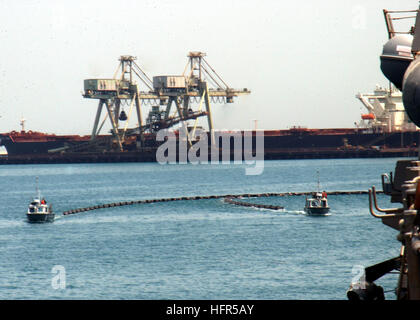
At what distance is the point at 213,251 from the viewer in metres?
45.3

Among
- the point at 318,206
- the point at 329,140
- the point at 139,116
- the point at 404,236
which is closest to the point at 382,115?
the point at 329,140

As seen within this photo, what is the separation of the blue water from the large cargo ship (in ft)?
266

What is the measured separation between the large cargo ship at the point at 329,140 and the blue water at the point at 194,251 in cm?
8112

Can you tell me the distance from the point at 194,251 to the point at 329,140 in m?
121

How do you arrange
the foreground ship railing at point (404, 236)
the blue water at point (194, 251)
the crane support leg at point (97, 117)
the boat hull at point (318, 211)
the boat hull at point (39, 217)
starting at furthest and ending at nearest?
1. the crane support leg at point (97, 117)
2. the boat hull at point (318, 211)
3. the boat hull at point (39, 217)
4. the blue water at point (194, 251)
5. the foreground ship railing at point (404, 236)

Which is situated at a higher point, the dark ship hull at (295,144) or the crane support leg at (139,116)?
the crane support leg at (139,116)

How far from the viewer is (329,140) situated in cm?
16325

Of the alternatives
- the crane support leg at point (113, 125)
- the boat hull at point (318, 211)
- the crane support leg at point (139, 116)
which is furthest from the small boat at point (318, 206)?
the crane support leg at point (113, 125)

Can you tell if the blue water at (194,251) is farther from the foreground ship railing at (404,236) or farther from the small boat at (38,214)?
the foreground ship railing at (404,236)

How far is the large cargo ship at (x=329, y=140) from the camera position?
518 ft

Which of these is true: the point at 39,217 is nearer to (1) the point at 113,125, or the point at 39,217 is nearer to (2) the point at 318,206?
(2) the point at 318,206

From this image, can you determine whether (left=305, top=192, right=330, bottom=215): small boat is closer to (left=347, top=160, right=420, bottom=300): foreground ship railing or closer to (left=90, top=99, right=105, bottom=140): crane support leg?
(left=347, top=160, right=420, bottom=300): foreground ship railing
